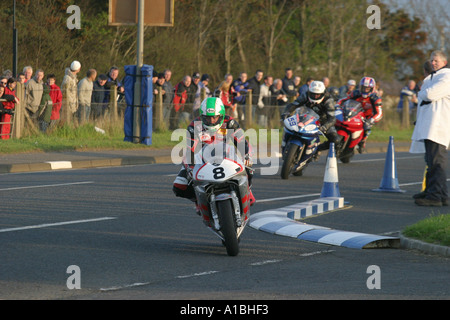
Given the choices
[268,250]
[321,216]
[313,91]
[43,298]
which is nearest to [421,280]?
[268,250]

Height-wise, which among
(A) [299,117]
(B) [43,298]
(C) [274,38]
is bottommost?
(B) [43,298]

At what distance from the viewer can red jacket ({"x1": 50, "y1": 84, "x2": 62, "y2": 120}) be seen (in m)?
23.5

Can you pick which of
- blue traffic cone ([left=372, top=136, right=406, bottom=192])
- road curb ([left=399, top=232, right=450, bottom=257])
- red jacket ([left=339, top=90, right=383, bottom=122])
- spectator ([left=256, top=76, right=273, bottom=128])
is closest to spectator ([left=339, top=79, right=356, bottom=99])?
spectator ([left=256, top=76, right=273, bottom=128])

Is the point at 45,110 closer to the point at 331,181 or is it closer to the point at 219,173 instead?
the point at 331,181

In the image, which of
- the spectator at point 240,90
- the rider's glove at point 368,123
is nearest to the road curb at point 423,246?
the rider's glove at point 368,123

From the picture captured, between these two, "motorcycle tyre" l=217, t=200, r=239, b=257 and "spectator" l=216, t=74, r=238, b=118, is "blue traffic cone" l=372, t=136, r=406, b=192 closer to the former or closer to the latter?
"motorcycle tyre" l=217, t=200, r=239, b=257

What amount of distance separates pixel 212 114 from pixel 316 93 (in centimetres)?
819

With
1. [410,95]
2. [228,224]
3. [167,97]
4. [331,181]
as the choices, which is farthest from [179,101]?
[228,224]

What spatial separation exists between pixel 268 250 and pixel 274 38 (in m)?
33.9

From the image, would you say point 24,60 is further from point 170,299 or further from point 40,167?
point 170,299

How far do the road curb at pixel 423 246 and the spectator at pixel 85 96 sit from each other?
49.2 feet

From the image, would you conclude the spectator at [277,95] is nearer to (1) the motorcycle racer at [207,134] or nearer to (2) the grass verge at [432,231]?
(2) the grass verge at [432,231]

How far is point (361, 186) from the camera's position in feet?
55.7

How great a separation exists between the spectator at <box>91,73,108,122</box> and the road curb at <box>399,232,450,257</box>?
15.3 m
